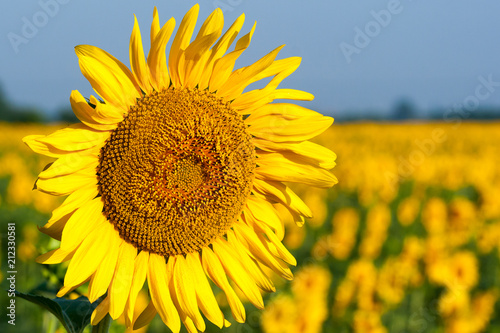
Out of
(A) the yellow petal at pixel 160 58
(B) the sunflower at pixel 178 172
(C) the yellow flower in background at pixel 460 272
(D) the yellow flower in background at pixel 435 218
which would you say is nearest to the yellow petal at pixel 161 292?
(B) the sunflower at pixel 178 172

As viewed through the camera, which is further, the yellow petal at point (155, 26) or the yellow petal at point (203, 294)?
the yellow petal at point (203, 294)

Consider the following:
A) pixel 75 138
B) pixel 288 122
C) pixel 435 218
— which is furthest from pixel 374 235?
pixel 75 138

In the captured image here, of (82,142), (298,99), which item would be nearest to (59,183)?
(82,142)

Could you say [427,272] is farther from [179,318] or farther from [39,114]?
[39,114]

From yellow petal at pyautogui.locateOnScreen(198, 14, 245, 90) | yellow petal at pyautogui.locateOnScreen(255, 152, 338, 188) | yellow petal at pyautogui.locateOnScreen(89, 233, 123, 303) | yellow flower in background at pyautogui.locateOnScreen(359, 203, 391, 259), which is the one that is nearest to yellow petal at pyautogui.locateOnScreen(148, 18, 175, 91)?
yellow petal at pyautogui.locateOnScreen(198, 14, 245, 90)

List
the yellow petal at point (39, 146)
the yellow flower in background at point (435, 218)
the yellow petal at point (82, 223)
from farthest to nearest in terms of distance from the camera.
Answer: the yellow flower in background at point (435, 218), the yellow petal at point (82, 223), the yellow petal at point (39, 146)

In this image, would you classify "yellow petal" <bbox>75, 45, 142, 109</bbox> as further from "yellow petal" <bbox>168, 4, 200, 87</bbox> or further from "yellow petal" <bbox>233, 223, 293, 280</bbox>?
"yellow petal" <bbox>233, 223, 293, 280</bbox>

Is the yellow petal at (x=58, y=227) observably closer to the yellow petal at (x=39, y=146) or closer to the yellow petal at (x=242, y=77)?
the yellow petal at (x=39, y=146)
